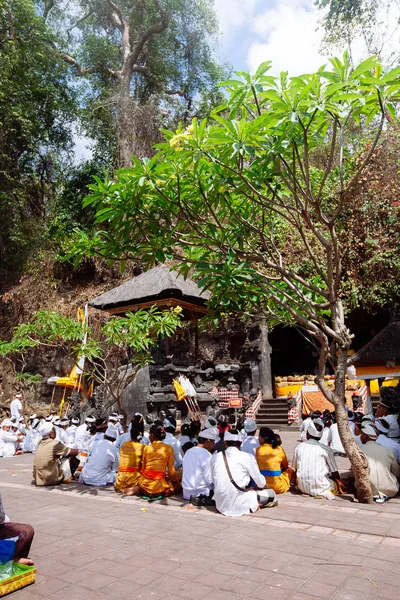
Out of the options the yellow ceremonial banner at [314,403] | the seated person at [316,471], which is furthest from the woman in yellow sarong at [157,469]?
the yellow ceremonial banner at [314,403]

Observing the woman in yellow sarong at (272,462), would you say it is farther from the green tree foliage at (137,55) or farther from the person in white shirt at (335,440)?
the green tree foliage at (137,55)

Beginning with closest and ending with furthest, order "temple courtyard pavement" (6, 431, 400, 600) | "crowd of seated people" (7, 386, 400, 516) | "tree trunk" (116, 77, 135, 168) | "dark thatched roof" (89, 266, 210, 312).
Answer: "temple courtyard pavement" (6, 431, 400, 600)
"crowd of seated people" (7, 386, 400, 516)
"dark thatched roof" (89, 266, 210, 312)
"tree trunk" (116, 77, 135, 168)

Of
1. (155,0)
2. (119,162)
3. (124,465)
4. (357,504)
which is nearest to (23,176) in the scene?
(119,162)

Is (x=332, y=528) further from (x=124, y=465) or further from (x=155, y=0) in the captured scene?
(x=155, y=0)

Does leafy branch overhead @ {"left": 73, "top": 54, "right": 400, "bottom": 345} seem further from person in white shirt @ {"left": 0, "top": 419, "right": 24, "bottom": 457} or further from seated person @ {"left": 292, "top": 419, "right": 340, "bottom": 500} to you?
person in white shirt @ {"left": 0, "top": 419, "right": 24, "bottom": 457}

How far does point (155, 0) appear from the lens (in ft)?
89.4

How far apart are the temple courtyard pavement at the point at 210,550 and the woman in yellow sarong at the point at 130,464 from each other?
1.82 ft

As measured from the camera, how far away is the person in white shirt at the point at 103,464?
8.69 meters

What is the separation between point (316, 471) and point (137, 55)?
88.8 feet

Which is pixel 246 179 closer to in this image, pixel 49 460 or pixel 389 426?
pixel 389 426

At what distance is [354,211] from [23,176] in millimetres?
18363

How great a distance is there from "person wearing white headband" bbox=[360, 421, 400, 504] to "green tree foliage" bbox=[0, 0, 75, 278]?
22364 mm

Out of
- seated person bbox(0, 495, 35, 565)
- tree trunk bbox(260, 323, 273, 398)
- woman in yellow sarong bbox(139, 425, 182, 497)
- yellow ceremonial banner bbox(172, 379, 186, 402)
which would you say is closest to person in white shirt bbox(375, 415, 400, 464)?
woman in yellow sarong bbox(139, 425, 182, 497)

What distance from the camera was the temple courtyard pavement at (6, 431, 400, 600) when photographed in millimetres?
3955
